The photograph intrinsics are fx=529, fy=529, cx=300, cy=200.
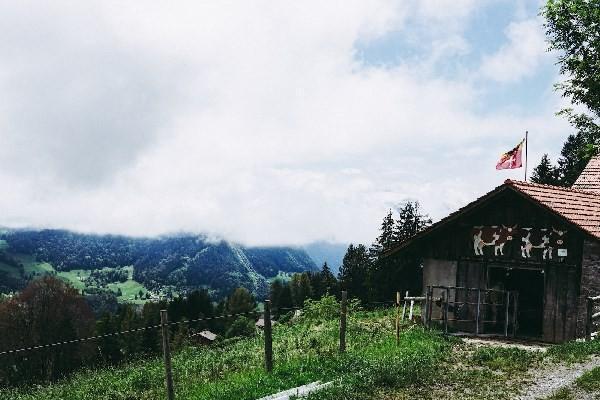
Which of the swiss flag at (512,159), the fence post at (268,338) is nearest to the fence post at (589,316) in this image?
the swiss flag at (512,159)

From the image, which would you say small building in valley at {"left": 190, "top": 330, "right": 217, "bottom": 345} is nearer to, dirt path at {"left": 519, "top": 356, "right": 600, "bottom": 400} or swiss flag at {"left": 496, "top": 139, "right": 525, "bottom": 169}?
swiss flag at {"left": 496, "top": 139, "right": 525, "bottom": 169}

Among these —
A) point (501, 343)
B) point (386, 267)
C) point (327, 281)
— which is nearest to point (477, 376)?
point (501, 343)

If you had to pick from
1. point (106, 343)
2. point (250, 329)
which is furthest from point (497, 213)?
point (106, 343)

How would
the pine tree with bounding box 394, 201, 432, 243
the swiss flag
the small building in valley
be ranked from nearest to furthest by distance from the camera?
the swiss flag
the pine tree with bounding box 394, 201, 432, 243
the small building in valley

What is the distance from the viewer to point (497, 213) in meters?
22.1

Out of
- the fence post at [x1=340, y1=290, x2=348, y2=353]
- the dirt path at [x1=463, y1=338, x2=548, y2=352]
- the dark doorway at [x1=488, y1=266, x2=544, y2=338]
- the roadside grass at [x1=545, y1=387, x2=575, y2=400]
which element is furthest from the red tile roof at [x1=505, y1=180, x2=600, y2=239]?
the fence post at [x1=340, y1=290, x2=348, y2=353]

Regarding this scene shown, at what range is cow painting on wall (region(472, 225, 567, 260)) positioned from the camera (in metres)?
20.8

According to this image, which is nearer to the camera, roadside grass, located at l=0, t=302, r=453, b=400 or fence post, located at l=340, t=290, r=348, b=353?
roadside grass, located at l=0, t=302, r=453, b=400

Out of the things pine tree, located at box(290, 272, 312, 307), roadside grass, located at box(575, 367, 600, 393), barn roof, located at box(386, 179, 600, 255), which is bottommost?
pine tree, located at box(290, 272, 312, 307)

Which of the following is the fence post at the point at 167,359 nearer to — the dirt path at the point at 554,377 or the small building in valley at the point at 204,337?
the dirt path at the point at 554,377

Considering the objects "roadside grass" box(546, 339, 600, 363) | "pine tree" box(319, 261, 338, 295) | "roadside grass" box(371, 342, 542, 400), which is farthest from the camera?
"pine tree" box(319, 261, 338, 295)

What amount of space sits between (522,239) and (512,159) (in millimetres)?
4977

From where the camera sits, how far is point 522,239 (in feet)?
70.6

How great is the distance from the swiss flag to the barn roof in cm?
190
